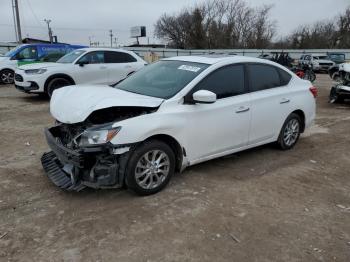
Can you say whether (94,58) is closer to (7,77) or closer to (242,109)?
(7,77)

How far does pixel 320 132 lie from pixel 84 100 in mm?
5478

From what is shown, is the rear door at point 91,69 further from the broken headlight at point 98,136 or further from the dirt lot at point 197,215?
the broken headlight at point 98,136

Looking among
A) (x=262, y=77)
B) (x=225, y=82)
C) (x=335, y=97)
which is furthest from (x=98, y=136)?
Result: (x=335, y=97)

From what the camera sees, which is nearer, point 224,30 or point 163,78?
point 163,78

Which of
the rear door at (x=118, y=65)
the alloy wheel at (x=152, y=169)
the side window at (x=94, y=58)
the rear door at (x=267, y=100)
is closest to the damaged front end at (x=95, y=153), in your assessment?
the alloy wheel at (x=152, y=169)

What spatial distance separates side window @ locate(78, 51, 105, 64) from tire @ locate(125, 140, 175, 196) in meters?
8.23

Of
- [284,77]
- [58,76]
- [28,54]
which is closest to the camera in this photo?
[284,77]

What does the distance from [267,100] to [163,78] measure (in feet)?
5.35

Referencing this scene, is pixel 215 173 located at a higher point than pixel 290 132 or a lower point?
lower

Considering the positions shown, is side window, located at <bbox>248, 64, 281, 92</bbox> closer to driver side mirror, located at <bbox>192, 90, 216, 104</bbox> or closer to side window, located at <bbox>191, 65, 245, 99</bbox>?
side window, located at <bbox>191, 65, 245, 99</bbox>

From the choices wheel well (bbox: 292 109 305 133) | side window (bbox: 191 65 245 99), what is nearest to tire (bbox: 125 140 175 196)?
side window (bbox: 191 65 245 99)

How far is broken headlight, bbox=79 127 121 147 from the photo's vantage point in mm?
4004

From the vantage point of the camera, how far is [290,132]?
635 centimetres

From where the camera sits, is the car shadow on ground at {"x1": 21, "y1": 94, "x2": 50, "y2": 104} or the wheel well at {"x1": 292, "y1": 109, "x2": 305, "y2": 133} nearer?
the wheel well at {"x1": 292, "y1": 109, "x2": 305, "y2": 133}
